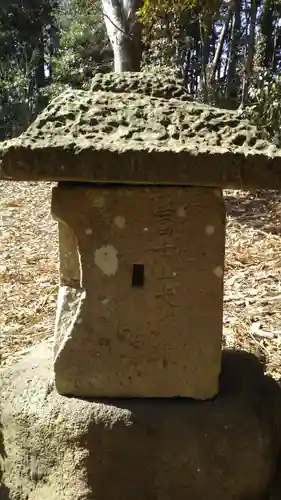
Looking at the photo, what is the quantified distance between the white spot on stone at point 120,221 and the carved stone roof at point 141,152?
19 cm

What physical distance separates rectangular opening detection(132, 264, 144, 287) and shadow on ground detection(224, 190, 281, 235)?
3503 millimetres

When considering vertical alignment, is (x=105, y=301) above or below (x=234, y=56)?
below

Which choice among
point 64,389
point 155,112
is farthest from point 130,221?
point 64,389

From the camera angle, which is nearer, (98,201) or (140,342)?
(98,201)

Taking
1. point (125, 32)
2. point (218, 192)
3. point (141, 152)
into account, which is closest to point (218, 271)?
point (218, 192)

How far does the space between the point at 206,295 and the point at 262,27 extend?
14.4 meters

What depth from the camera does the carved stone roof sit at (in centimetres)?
162

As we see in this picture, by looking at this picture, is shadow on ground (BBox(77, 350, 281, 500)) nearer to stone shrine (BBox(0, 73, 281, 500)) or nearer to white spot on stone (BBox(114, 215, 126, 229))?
stone shrine (BBox(0, 73, 281, 500))

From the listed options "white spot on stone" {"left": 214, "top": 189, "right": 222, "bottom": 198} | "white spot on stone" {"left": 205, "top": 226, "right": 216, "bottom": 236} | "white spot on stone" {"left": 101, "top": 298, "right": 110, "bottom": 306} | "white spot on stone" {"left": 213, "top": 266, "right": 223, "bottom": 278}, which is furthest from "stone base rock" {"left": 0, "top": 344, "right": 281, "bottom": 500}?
"white spot on stone" {"left": 214, "top": 189, "right": 222, "bottom": 198}

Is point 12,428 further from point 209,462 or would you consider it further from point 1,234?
point 1,234

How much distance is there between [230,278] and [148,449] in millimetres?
2475

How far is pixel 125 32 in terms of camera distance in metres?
6.02

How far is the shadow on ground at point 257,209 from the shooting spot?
18.2ft

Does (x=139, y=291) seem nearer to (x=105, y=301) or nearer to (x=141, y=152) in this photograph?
(x=105, y=301)
